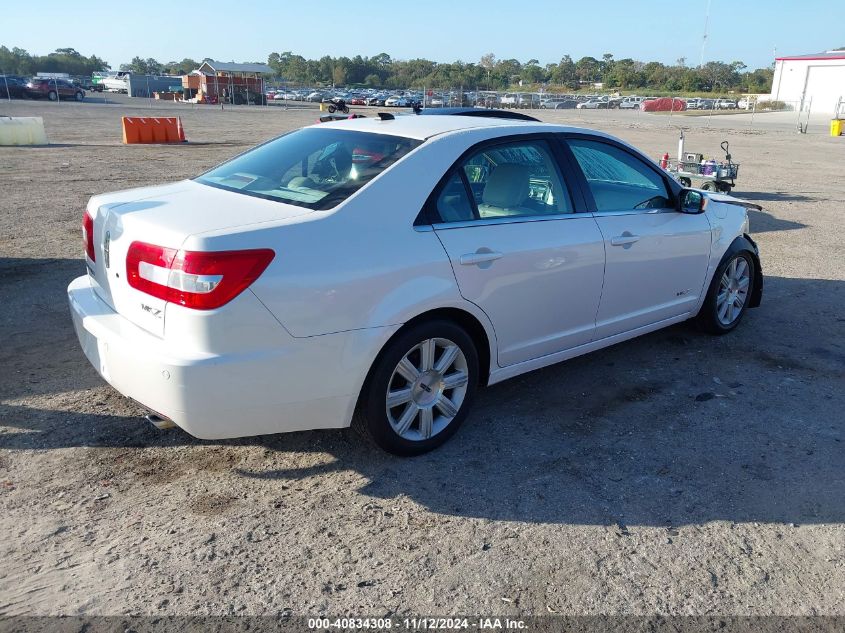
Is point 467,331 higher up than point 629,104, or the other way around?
point 629,104

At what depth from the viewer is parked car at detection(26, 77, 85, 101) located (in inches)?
2130

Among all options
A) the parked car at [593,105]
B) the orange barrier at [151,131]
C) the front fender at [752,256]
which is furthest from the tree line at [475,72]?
the front fender at [752,256]

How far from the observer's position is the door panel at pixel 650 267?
14.8 feet

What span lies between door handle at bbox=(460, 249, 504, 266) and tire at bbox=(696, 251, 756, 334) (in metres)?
2.53

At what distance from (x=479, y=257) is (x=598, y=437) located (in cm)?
129

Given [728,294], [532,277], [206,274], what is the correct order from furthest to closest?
[728,294], [532,277], [206,274]

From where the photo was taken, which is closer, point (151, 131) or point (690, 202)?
point (690, 202)

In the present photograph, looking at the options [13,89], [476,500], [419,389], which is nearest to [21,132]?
[419,389]

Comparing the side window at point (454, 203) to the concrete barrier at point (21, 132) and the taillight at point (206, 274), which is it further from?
the concrete barrier at point (21, 132)

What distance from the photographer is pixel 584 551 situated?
306 cm

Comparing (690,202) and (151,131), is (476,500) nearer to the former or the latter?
(690,202)

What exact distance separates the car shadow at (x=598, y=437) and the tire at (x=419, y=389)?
0.47ft

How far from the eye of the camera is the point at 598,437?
13.3 ft

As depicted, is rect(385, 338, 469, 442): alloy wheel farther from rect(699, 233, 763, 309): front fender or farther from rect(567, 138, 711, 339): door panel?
rect(699, 233, 763, 309): front fender
